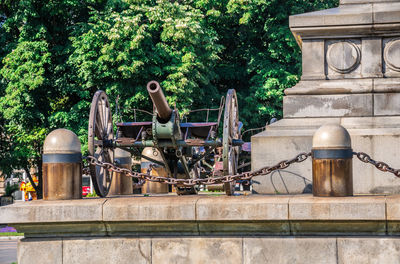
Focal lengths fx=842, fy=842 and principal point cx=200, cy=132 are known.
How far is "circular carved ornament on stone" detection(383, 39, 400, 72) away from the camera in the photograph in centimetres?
1047

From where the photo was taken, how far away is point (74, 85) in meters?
30.3

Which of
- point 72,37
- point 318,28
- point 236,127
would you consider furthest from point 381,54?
point 72,37

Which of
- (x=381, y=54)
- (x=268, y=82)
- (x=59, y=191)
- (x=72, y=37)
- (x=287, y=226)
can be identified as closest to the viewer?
(x=287, y=226)

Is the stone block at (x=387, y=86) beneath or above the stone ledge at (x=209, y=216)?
above

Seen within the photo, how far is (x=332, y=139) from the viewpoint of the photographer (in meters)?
7.99

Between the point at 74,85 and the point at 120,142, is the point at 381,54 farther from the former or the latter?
the point at 74,85

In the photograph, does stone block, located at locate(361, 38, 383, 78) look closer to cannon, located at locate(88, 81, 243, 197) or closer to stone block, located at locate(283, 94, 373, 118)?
stone block, located at locate(283, 94, 373, 118)

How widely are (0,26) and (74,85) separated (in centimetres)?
454

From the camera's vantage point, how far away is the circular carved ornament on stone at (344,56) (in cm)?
1058

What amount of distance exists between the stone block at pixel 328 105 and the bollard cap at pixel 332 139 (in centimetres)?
231

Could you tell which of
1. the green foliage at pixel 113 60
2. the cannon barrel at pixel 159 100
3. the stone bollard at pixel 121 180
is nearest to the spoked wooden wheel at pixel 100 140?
the cannon barrel at pixel 159 100

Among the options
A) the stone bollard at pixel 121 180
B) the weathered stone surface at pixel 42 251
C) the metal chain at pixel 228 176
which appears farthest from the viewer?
the stone bollard at pixel 121 180

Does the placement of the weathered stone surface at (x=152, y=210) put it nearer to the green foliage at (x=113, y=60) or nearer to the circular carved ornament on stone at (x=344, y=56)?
the circular carved ornament on stone at (x=344, y=56)

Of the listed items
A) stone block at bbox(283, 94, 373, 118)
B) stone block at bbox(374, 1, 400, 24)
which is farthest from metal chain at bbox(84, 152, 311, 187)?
stone block at bbox(374, 1, 400, 24)
